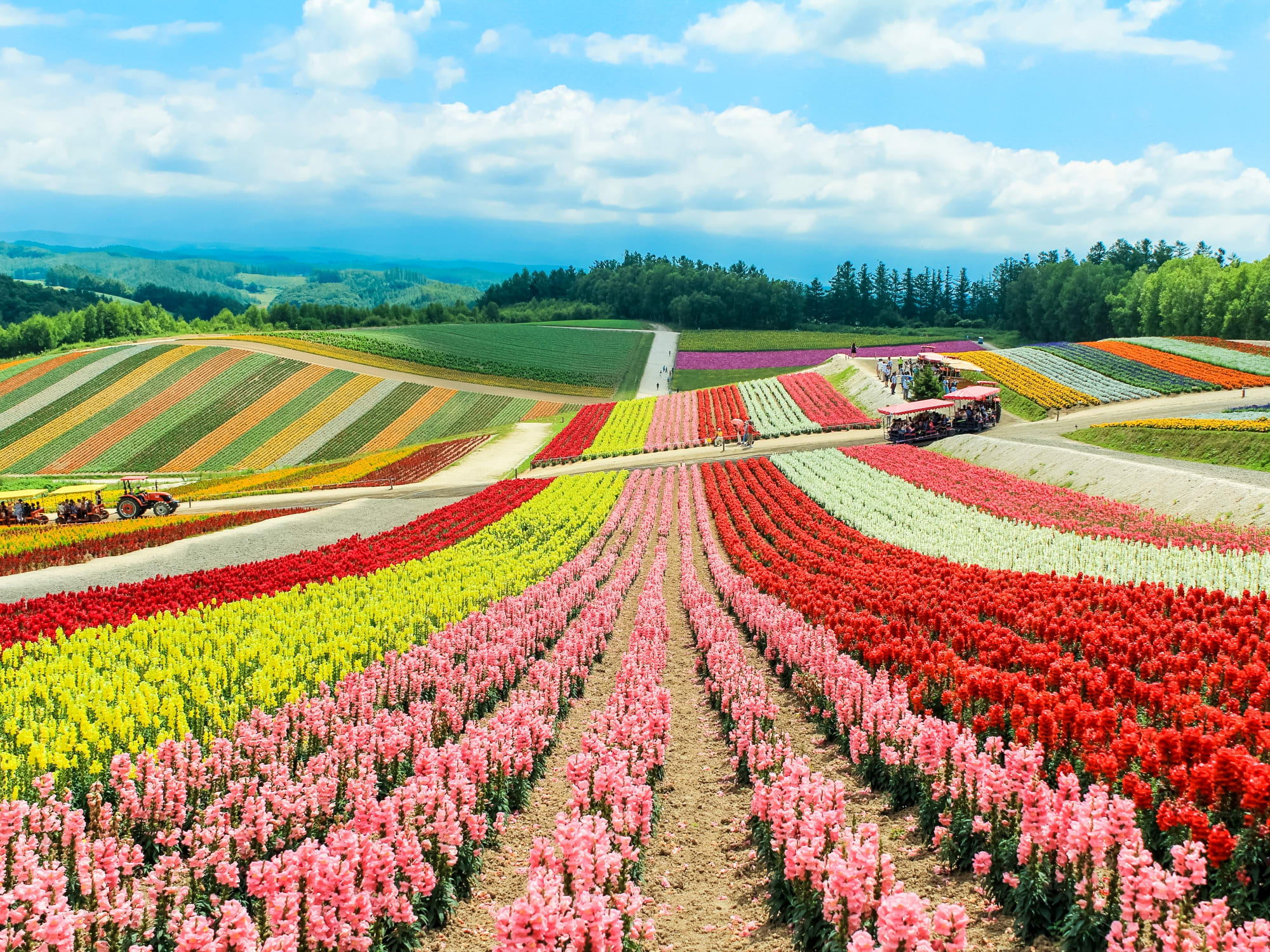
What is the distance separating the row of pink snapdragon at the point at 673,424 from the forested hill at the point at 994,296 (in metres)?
58.2

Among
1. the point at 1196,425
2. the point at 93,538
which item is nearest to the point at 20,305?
the point at 93,538

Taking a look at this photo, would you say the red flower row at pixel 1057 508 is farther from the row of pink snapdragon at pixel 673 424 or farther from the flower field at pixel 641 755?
the row of pink snapdragon at pixel 673 424

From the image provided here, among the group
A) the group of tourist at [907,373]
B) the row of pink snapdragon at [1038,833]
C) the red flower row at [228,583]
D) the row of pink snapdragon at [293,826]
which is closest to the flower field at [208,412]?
the group of tourist at [907,373]

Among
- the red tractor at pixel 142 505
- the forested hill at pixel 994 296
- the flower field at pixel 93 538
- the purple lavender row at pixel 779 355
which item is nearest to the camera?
the flower field at pixel 93 538

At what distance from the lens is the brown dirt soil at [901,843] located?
7.88m

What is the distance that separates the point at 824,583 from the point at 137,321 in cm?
15829

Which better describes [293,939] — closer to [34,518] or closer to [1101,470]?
[1101,470]

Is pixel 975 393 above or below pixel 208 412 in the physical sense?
above

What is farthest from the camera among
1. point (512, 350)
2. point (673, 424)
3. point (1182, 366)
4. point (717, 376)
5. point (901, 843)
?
point (512, 350)

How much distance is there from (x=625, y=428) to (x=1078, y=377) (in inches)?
1368

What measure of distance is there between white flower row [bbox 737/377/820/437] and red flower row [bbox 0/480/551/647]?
30.0m

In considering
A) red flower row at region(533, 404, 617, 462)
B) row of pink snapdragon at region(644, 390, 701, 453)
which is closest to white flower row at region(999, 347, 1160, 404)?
row of pink snapdragon at region(644, 390, 701, 453)

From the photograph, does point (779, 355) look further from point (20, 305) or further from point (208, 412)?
point (20, 305)

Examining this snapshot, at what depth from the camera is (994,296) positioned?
184250 mm
